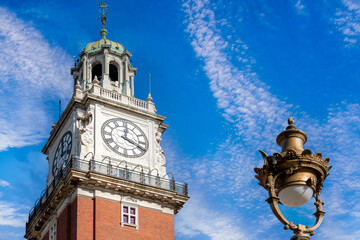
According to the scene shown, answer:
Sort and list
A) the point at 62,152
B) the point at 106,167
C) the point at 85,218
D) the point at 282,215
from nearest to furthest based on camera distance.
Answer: the point at 282,215
the point at 85,218
the point at 106,167
the point at 62,152

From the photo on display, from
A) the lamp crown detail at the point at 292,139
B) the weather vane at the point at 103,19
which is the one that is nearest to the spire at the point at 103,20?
the weather vane at the point at 103,19

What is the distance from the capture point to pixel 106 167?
47.8 metres

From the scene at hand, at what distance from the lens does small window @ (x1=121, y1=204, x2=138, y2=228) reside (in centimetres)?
4697

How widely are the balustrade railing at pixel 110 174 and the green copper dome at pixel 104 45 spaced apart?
41.9 feet

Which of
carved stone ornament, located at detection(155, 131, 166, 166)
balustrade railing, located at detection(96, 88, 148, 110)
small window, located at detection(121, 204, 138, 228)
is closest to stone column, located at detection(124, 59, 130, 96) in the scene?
balustrade railing, located at detection(96, 88, 148, 110)

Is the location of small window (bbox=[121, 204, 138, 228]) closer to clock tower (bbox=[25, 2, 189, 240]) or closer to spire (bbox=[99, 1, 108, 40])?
clock tower (bbox=[25, 2, 189, 240])

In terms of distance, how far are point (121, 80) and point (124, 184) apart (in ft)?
43.2

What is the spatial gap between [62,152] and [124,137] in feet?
18.2

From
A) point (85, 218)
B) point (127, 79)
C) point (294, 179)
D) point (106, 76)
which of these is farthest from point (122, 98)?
point (294, 179)

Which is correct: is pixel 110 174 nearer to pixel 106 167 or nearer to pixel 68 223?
pixel 106 167

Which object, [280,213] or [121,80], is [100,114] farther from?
[280,213]

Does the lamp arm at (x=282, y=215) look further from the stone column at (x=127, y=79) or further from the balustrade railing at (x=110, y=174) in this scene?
the stone column at (x=127, y=79)

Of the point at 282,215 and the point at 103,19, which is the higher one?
the point at 103,19

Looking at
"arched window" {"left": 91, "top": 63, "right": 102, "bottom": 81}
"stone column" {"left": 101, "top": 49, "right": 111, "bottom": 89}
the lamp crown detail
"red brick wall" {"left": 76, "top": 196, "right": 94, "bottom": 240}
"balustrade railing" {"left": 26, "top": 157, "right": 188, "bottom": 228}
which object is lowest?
the lamp crown detail
